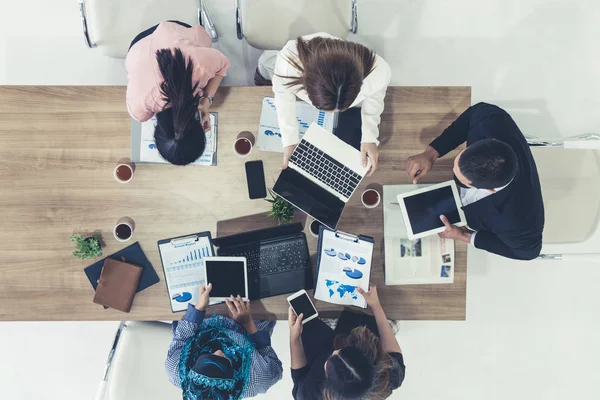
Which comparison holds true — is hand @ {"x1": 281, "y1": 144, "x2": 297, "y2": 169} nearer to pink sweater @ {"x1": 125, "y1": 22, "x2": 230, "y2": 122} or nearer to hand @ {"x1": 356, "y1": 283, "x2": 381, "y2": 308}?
pink sweater @ {"x1": 125, "y1": 22, "x2": 230, "y2": 122}

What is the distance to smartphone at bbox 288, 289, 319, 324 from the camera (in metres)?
1.79

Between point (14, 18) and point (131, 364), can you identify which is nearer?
point (131, 364)

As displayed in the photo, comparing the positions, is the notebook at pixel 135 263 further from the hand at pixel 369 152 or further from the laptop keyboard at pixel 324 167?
the hand at pixel 369 152

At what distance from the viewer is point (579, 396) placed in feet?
8.76

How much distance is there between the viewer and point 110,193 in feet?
5.99

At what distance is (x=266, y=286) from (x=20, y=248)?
1117 millimetres

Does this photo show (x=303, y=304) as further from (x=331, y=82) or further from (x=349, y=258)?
(x=331, y=82)

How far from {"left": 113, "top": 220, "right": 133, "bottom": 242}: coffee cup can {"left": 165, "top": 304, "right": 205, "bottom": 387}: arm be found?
0.41 m

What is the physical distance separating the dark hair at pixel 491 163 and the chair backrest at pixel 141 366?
1.61m

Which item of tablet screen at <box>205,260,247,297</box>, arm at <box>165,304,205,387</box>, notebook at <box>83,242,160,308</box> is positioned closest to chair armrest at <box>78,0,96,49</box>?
notebook at <box>83,242,160,308</box>

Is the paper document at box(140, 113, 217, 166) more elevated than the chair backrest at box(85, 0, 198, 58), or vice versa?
the chair backrest at box(85, 0, 198, 58)

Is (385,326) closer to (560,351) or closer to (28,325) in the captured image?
(560,351)

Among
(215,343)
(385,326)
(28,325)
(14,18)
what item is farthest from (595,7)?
(28,325)

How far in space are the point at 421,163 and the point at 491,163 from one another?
1.02 feet
